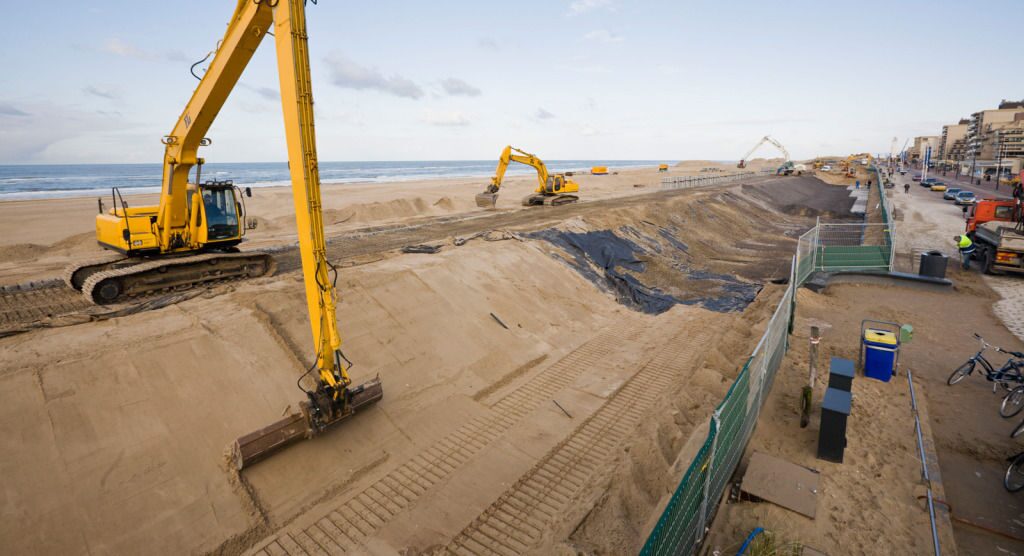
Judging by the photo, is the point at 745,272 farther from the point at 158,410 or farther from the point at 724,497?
the point at 158,410

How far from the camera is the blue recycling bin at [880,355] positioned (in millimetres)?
8961

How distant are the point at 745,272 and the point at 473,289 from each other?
12.3 m

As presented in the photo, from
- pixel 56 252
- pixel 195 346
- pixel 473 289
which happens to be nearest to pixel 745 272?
pixel 473 289

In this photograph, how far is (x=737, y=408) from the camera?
5922 mm

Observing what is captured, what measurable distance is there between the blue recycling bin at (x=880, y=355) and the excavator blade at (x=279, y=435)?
9272 mm

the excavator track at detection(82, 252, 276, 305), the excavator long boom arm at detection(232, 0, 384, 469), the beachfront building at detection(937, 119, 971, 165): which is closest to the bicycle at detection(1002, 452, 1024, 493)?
the excavator long boom arm at detection(232, 0, 384, 469)

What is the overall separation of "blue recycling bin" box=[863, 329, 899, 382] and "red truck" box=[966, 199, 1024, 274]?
12287mm

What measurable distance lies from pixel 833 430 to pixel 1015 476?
2.39 m

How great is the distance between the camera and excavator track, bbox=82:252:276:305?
10477mm

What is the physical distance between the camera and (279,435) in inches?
265

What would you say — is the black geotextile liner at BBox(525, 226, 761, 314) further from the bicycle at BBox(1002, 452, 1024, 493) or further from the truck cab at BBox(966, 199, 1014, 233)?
the truck cab at BBox(966, 199, 1014, 233)

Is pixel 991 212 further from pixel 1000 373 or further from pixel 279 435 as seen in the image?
pixel 279 435

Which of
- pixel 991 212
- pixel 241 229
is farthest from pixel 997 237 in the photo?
pixel 241 229

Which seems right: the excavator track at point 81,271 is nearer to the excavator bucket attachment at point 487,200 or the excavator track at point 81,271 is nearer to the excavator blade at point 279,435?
the excavator blade at point 279,435
